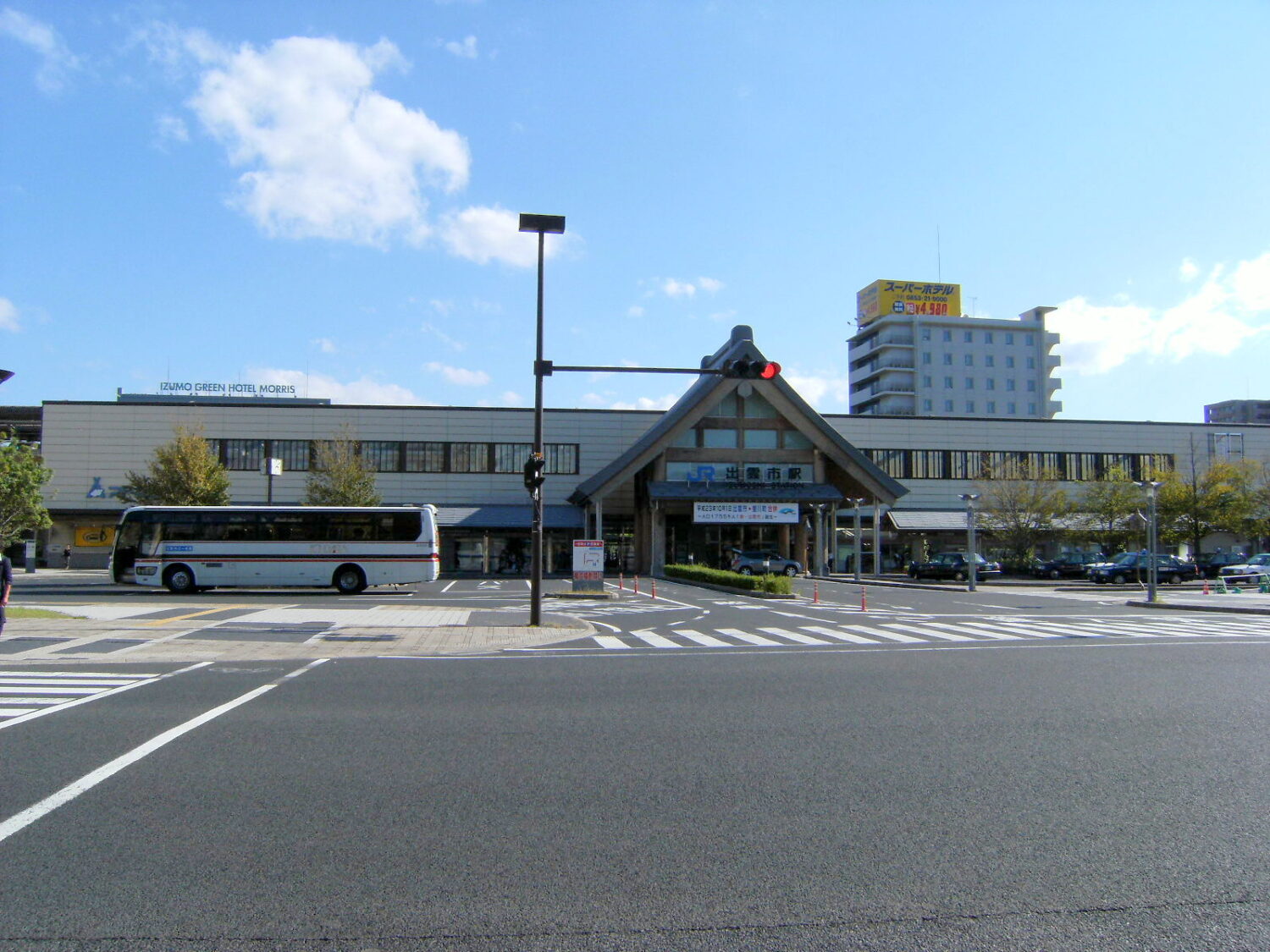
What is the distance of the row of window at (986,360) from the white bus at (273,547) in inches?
3176

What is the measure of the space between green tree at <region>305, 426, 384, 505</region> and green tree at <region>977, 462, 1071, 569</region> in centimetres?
3529

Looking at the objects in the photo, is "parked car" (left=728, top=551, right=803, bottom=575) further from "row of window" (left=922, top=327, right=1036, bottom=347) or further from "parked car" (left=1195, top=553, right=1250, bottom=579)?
"row of window" (left=922, top=327, right=1036, bottom=347)

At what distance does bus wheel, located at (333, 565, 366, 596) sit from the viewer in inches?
1314

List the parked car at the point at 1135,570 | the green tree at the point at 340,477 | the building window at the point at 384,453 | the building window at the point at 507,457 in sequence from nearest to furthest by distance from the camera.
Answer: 1. the parked car at the point at 1135,570
2. the green tree at the point at 340,477
3. the building window at the point at 384,453
4. the building window at the point at 507,457

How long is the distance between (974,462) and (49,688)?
62.4 m

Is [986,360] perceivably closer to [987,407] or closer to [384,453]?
[987,407]

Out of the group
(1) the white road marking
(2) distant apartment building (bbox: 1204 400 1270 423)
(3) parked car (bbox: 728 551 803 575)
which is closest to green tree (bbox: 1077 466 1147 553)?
(3) parked car (bbox: 728 551 803 575)

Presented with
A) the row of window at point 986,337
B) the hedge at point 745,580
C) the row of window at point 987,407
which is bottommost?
the hedge at point 745,580

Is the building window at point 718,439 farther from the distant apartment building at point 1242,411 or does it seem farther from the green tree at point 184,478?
the distant apartment building at point 1242,411

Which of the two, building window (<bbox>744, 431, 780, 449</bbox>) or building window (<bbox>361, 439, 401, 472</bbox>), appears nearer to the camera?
building window (<bbox>744, 431, 780, 449</bbox>)

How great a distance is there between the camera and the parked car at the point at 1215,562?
5449 centimetres

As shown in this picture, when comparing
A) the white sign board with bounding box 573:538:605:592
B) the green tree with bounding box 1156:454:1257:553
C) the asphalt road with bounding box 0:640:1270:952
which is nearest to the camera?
the asphalt road with bounding box 0:640:1270:952

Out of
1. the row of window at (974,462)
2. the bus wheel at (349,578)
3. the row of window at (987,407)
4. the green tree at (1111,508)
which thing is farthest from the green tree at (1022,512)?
the row of window at (987,407)

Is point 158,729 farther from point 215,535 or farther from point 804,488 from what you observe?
point 804,488
